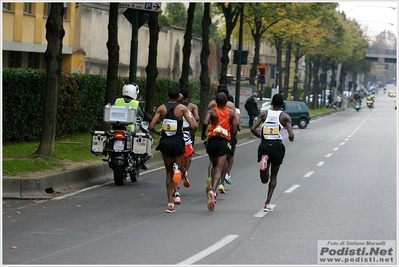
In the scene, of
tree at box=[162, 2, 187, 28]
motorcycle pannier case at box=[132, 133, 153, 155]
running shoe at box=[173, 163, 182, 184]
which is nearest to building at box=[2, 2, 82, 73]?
motorcycle pannier case at box=[132, 133, 153, 155]

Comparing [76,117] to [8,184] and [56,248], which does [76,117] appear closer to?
Result: [8,184]

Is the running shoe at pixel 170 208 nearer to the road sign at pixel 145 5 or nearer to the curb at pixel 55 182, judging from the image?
the curb at pixel 55 182

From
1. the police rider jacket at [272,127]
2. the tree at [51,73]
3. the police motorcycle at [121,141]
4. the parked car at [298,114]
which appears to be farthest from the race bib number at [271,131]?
the parked car at [298,114]

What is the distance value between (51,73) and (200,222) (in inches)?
307

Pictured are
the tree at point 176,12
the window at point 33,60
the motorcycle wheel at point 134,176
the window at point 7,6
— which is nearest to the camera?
the motorcycle wheel at point 134,176

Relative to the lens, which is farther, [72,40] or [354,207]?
[72,40]

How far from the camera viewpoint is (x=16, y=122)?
2352 cm

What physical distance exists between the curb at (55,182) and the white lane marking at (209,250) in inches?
197

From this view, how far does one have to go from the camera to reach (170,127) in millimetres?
13844

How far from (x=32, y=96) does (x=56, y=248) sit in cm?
1495

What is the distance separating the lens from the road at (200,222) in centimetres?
964

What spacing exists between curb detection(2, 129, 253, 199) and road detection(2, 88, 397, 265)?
1.35ft

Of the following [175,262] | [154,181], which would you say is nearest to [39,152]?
[154,181]

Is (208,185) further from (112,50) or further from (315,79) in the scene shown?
(315,79)
